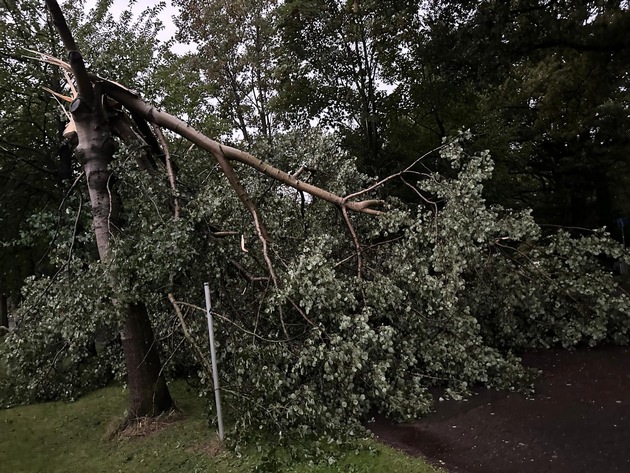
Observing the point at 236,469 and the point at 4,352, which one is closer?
the point at 236,469

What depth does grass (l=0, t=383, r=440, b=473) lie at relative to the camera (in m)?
4.03

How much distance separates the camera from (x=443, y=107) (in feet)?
39.7

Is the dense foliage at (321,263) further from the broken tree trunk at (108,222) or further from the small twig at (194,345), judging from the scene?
the broken tree trunk at (108,222)

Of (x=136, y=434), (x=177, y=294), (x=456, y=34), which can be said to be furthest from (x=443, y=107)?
(x=136, y=434)

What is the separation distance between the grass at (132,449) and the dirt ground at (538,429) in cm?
47

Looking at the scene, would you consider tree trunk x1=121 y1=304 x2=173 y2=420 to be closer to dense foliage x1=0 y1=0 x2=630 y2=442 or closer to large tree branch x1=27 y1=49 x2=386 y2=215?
dense foliage x1=0 y1=0 x2=630 y2=442

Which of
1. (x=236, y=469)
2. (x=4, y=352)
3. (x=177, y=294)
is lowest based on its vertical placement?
(x=236, y=469)

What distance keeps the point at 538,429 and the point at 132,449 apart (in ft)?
12.2

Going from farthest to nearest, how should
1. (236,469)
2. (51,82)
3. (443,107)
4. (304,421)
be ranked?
(443,107) < (51,82) < (304,421) < (236,469)

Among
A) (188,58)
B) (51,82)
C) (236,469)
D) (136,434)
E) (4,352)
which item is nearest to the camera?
(236,469)

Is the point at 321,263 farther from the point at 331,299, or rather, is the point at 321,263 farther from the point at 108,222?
the point at 108,222

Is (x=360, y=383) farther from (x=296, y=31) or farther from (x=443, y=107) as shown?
(x=296, y=31)

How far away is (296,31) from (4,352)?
30.9 feet

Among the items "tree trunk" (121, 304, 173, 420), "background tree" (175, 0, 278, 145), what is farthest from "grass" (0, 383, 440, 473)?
"background tree" (175, 0, 278, 145)
